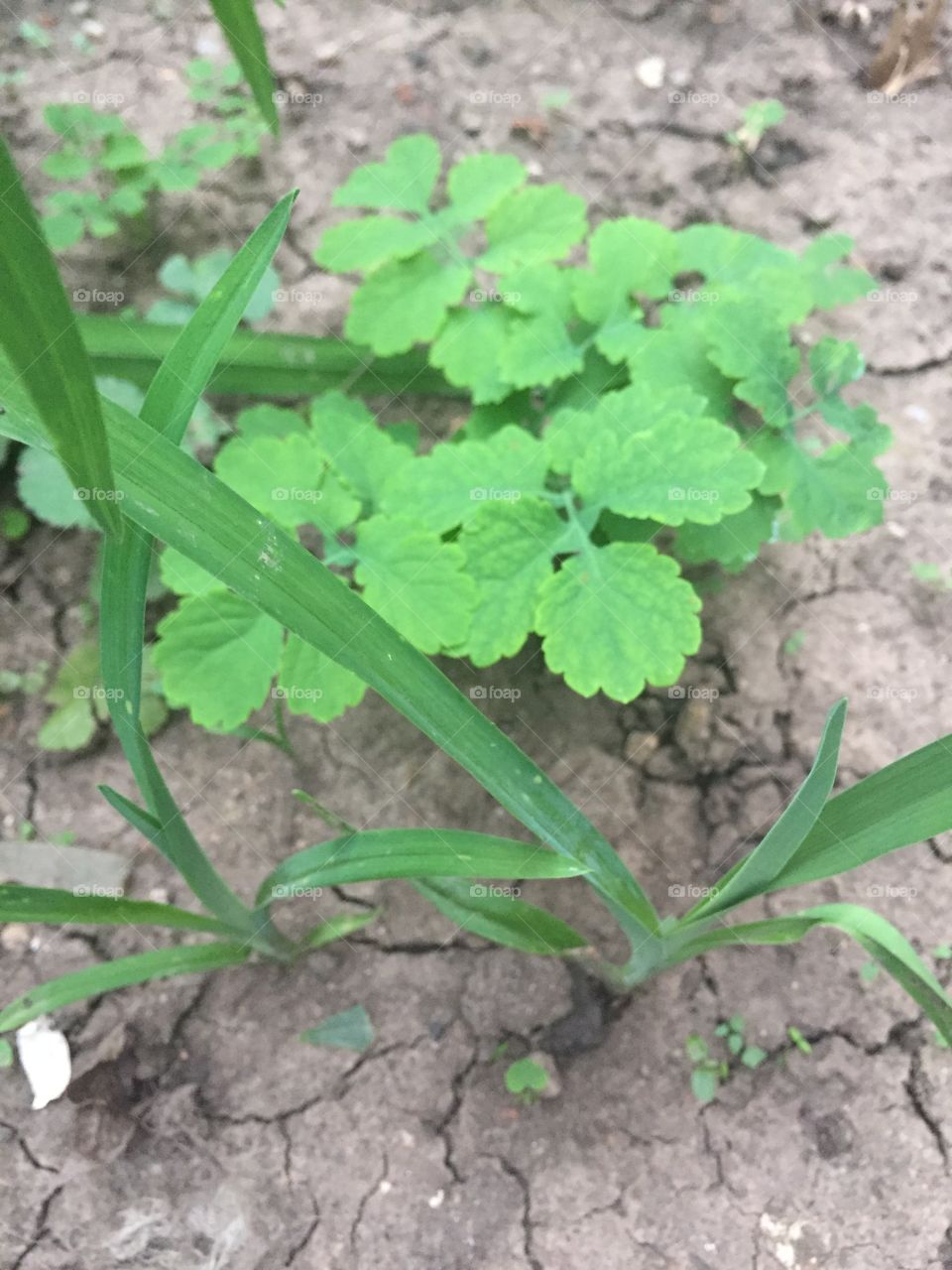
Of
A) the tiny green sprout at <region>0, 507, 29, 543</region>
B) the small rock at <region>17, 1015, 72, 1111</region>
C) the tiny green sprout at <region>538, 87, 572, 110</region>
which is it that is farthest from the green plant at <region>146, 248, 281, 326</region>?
the small rock at <region>17, 1015, 72, 1111</region>

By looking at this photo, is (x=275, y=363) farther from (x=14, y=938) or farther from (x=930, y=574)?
(x=930, y=574)

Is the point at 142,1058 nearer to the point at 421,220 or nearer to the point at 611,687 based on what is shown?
the point at 611,687

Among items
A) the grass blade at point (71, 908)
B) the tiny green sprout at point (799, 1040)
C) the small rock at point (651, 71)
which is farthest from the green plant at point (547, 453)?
the small rock at point (651, 71)

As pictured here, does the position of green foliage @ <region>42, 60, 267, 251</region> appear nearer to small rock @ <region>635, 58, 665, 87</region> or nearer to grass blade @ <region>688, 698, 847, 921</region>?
small rock @ <region>635, 58, 665, 87</region>

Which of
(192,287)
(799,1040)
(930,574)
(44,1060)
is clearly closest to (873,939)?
(799,1040)

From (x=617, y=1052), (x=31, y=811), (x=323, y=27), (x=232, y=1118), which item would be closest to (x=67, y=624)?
(x=31, y=811)

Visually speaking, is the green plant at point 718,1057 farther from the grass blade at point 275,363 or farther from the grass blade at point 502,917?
the grass blade at point 275,363

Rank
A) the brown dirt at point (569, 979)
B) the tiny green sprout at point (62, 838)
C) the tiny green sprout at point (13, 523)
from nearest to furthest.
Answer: the brown dirt at point (569, 979) → the tiny green sprout at point (62, 838) → the tiny green sprout at point (13, 523)
